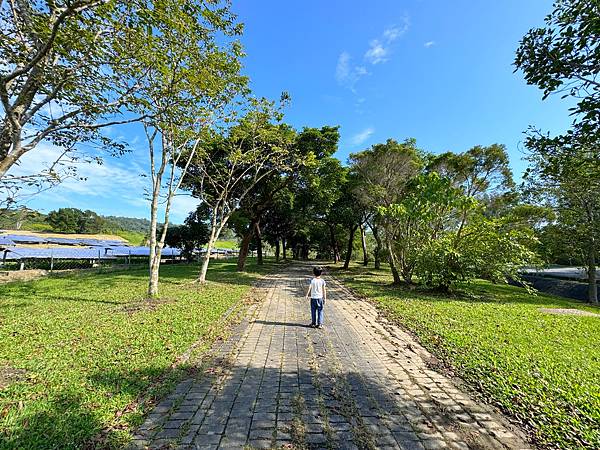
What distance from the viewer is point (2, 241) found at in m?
28.9

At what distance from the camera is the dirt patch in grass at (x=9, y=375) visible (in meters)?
3.59

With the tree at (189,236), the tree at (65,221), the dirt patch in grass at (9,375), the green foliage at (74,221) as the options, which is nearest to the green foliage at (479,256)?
the dirt patch in grass at (9,375)

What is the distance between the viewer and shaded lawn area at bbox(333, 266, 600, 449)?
10.5 ft

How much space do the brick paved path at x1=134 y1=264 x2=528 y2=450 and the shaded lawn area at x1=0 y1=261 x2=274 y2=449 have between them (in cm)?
55

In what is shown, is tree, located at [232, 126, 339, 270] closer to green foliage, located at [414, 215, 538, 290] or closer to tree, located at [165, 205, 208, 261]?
green foliage, located at [414, 215, 538, 290]

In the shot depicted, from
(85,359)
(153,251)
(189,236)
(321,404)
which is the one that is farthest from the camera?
(189,236)

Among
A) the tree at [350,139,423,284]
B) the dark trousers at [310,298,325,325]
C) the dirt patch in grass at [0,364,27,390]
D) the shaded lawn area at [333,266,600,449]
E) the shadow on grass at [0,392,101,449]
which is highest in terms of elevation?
the tree at [350,139,423,284]

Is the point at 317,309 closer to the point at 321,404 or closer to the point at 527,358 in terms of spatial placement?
the point at 321,404

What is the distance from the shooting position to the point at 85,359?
4.35 metres

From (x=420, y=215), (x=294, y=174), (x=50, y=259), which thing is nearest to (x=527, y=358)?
(x=420, y=215)

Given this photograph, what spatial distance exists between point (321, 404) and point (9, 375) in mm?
4083

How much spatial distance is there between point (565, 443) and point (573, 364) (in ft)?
8.73

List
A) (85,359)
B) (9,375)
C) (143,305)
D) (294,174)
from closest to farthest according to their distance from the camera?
(9,375) < (85,359) < (143,305) < (294,174)

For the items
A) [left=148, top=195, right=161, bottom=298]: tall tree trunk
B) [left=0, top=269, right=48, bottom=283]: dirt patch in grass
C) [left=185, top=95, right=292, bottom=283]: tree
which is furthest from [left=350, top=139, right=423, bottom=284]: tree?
[left=0, top=269, right=48, bottom=283]: dirt patch in grass
